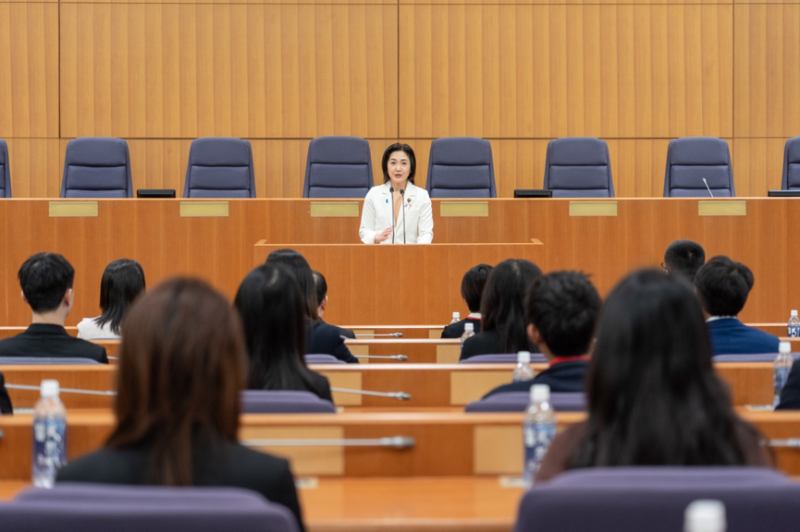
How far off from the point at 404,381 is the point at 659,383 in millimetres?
1610

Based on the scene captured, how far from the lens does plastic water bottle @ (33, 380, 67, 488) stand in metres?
1.88

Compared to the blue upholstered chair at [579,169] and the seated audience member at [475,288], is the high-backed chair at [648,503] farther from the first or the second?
the blue upholstered chair at [579,169]

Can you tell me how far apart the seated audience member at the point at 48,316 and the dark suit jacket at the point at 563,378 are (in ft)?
5.31

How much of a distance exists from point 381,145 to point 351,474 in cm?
618

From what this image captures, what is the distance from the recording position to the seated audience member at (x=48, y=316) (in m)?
3.08

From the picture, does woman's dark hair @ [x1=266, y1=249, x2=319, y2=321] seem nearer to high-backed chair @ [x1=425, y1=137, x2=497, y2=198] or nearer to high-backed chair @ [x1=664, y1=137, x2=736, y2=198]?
high-backed chair @ [x1=425, y1=137, x2=497, y2=198]

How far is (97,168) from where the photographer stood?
22.5 ft
